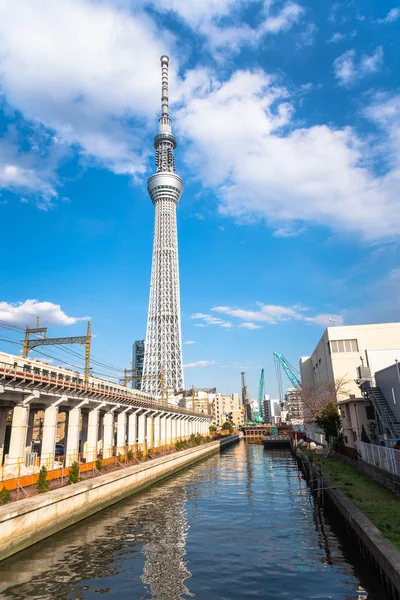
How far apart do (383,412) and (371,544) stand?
940 inches

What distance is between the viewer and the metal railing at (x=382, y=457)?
70.3 ft

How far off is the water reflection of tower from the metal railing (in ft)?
39.3

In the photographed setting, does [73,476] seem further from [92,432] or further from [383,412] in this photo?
[383,412]

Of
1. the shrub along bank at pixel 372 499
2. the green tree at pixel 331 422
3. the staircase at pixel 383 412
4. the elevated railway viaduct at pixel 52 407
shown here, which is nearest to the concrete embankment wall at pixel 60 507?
the elevated railway viaduct at pixel 52 407

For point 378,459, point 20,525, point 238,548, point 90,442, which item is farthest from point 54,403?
point 378,459

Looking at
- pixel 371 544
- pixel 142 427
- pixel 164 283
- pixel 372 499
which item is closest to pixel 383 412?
pixel 372 499

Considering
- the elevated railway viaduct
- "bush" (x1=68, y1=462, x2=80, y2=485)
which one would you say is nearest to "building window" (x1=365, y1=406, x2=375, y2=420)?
the elevated railway viaduct

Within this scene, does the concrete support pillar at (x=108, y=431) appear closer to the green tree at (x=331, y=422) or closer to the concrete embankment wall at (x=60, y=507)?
the concrete embankment wall at (x=60, y=507)

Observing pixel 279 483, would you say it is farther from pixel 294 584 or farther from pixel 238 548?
pixel 294 584

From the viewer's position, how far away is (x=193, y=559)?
1697cm

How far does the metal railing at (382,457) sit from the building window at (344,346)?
43831 millimetres

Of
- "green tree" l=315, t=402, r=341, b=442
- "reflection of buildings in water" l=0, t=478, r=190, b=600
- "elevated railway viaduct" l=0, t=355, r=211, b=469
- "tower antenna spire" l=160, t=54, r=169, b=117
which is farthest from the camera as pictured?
"tower antenna spire" l=160, t=54, r=169, b=117

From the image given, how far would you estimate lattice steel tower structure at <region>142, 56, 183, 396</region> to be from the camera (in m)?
157

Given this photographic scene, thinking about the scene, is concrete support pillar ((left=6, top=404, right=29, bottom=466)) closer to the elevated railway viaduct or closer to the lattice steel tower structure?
the elevated railway viaduct
